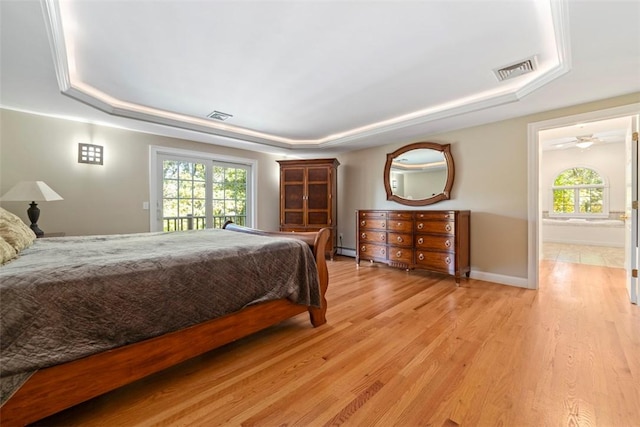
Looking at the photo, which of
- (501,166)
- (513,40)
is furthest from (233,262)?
(501,166)

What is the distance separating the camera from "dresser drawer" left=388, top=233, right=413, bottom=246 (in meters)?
3.93

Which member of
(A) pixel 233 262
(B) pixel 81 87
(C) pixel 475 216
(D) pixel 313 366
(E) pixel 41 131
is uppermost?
(B) pixel 81 87

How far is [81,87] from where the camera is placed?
9.04 feet

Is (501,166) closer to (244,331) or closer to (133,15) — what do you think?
(244,331)

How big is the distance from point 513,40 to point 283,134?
3.35 meters

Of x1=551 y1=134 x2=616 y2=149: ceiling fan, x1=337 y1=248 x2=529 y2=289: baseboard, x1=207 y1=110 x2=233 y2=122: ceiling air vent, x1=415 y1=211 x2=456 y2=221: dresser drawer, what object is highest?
x1=551 y1=134 x2=616 y2=149: ceiling fan

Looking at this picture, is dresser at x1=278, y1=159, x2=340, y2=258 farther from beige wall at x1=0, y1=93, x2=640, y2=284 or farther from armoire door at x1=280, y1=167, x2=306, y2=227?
beige wall at x1=0, y1=93, x2=640, y2=284

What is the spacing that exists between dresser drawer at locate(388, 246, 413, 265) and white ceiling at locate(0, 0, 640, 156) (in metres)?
1.83

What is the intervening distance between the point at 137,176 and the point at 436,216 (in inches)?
170

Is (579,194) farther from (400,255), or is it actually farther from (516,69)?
(516,69)

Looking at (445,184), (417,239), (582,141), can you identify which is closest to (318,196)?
(417,239)

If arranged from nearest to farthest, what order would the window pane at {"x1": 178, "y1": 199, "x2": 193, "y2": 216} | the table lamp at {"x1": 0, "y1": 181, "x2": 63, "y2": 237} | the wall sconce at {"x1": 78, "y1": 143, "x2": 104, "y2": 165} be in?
1. the table lamp at {"x1": 0, "y1": 181, "x2": 63, "y2": 237}
2. the wall sconce at {"x1": 78, "y1": 143, "x2": 104, "y2": 165}
3. the window pane at {"x1": 178, "y1": 199, "x2": 193, "y2": 216}

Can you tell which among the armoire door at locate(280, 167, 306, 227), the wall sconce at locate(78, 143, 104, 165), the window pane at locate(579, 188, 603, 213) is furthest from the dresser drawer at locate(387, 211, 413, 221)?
the window pane at locate(579, 188, 603, 213)

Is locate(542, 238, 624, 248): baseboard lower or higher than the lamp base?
lower
